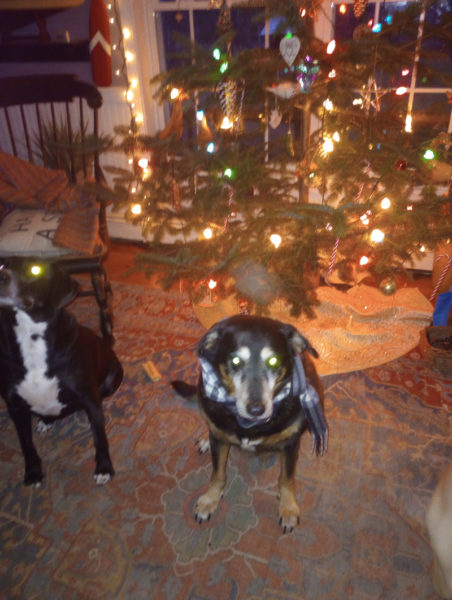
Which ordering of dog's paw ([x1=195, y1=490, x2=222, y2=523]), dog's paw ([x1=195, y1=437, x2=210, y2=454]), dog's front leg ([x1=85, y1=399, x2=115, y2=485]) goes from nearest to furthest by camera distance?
1. dog's paw ([x1=195, y1=490, x2=222, y2=523])
2. dog's front leg ([x1=85, y1=399, x2=115, y2=485])
3. dog's paw ([x1=195, y1=437, x2=210, y2=454])

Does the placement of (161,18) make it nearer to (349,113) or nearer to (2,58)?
(2,58)

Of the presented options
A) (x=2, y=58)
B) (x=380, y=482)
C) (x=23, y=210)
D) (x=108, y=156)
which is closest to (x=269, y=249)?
(x=380, y=482)

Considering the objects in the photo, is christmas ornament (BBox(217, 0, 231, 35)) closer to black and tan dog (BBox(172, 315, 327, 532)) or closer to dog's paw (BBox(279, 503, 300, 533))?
black and tan dog (BBox(172, 315, 327, 532))

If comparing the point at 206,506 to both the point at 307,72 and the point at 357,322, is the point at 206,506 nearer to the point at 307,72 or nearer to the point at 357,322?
the point at 357,322

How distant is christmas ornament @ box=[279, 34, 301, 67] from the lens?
2.35 meters

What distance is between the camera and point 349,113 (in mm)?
2744

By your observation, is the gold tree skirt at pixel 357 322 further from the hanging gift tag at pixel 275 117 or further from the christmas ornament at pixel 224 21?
the christmas ornament at pixel 224 21

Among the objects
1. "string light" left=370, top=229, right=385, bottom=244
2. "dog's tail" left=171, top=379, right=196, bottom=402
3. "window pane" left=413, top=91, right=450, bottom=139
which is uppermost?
"window pane" left=413, top=91, right=450, bottom=139

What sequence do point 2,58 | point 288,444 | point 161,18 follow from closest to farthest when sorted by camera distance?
point 288,444, point 161,18, point 2,58

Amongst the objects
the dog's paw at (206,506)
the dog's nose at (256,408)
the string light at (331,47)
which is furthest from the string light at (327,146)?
the dog's paw at (206,506)

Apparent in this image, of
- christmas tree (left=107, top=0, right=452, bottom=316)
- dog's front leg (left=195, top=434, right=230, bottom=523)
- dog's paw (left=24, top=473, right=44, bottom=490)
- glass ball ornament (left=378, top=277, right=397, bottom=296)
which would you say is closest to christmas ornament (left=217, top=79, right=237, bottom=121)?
christmas tree (left=107, top=0, right=452, bottom=316)

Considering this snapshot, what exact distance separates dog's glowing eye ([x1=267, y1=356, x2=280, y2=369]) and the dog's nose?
164 millimetres

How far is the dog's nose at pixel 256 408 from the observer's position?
1591mm

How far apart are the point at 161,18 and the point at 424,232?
3.21m
